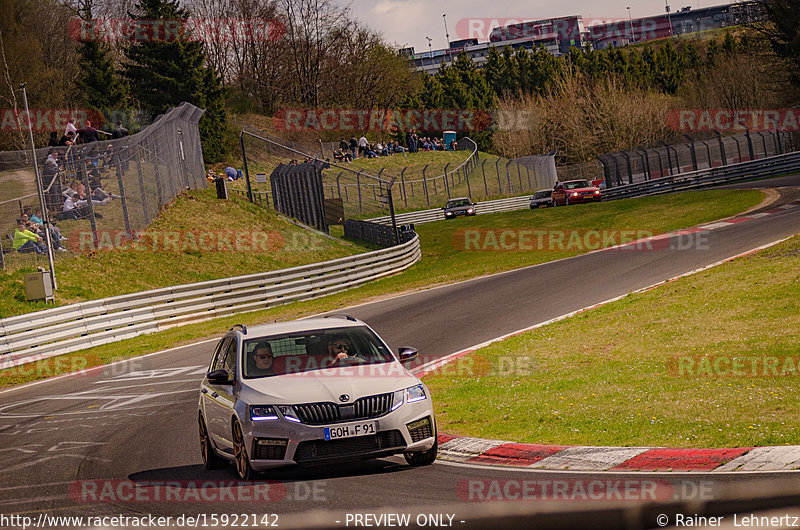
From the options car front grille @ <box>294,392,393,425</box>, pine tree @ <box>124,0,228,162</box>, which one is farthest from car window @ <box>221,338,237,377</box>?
pine tree @ <box>124,0,228,162</box>

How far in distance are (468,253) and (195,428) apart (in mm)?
28729

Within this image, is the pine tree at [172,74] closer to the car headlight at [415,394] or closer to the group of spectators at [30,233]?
the group of spectators at [30,233]

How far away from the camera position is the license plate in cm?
753

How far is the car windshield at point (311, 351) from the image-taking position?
8586 mm

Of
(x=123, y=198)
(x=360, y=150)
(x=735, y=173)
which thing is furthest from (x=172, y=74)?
(x=735, y=173)

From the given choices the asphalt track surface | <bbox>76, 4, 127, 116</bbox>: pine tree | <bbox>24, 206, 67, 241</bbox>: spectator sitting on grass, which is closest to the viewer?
the asphalt track surface

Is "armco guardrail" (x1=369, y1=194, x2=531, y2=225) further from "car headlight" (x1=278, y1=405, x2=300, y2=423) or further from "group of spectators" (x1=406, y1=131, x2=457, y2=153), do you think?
"car headlight" (x1=278, y1=405, x2=300, y2=423)

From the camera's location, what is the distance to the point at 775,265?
1836 cm

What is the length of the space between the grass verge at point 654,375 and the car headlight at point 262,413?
2809 millimetres

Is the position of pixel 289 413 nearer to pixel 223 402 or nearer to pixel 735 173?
pixel 223 402

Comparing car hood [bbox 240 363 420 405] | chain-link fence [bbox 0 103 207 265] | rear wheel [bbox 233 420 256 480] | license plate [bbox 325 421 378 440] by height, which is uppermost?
chain-link fence [bbox 0 103 207 265]

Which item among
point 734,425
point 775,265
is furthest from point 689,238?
point 734,425

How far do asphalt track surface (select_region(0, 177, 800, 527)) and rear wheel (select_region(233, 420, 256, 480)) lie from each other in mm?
259

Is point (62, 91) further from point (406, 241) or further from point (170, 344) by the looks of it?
point (170, 344)
